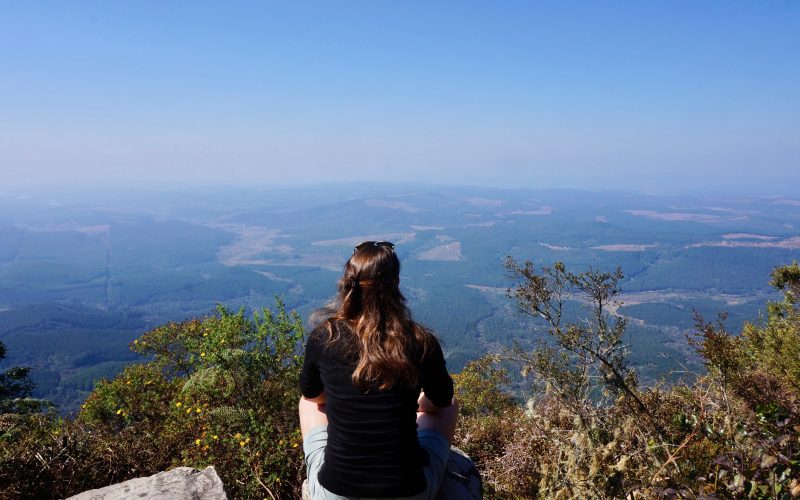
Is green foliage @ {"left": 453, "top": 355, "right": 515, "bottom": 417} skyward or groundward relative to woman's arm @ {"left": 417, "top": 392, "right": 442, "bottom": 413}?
groundward

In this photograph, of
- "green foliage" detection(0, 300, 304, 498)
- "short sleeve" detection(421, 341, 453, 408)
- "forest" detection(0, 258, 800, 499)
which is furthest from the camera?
"green foliage" detection(0, 300, 304, 498)

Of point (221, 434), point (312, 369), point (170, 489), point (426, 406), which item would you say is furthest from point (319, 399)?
point (221, 434)

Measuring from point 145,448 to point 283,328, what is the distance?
184 centimetres

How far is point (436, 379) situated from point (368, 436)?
0.53 m

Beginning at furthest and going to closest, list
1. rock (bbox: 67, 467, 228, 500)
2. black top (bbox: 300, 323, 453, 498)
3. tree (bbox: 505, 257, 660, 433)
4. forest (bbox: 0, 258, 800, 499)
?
tree (bbox: 505, 257, 660, 433) < rock (bbox: 67, 467, 228, 500) < forest (bbox: 0, 258, 800, 499) < black top (bbox: 300, 323, 453, 498)

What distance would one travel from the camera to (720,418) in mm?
3648

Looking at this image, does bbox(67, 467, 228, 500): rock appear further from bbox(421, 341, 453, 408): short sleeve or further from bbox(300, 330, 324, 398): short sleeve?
bbox(421, 341, 453, 408): short sleeve

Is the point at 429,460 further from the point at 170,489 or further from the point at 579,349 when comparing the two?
the point at 579,349

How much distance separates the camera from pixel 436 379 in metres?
2.61

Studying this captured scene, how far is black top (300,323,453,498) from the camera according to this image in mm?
2277

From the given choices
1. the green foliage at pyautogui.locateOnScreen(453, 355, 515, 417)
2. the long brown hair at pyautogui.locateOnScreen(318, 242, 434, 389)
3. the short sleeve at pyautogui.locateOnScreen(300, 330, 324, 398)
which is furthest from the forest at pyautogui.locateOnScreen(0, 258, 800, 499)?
the green foliage at pyautogui.locateOnScreen(453, 355, 515, 417)

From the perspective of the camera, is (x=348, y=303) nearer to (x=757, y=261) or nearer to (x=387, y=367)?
(x=387, y=367)

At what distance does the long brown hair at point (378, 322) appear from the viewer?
2326mm

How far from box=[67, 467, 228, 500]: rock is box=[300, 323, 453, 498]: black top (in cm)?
148
